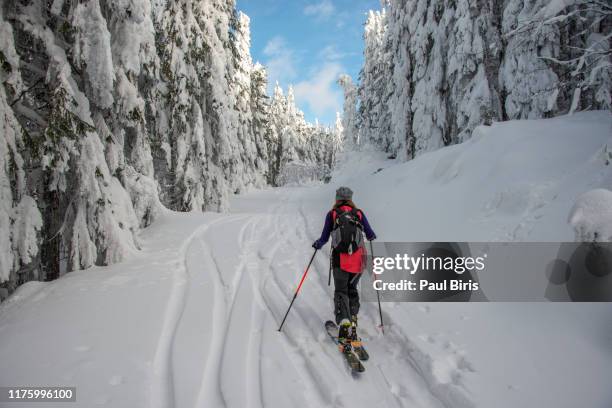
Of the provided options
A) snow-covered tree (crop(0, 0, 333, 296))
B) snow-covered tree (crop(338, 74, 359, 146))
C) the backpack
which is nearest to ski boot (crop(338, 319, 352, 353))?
the backpack

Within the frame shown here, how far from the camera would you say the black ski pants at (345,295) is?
4758 mm

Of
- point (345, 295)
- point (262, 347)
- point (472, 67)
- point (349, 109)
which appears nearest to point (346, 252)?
point (345, 295)

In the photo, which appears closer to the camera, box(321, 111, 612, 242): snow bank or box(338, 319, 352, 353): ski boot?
box(338, 319, 352, 353): ski boot

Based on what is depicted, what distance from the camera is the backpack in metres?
4.86

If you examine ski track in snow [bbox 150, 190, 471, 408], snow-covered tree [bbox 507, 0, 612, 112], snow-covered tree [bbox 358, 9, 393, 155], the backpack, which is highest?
snow-covered tree [bbox 358, 9, 393, 155]

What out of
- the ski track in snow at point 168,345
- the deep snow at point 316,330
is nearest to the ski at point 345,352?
the deep snow at point 316,330

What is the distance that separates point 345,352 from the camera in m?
4.27

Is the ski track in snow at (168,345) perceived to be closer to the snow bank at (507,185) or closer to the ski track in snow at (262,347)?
the ski track in snow at (262,347)

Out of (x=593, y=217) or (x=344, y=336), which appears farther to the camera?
(x=344, y=336)

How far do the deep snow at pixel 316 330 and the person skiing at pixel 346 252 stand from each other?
506 millimetres

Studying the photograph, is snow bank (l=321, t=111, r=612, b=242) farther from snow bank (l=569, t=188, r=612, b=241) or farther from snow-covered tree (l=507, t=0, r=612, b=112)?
snow bank (l=569, t=188, r=612, b=241)

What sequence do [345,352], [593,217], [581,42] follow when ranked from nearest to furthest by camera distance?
[593,217] → [345,352] → [581,42]

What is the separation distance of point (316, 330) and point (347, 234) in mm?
1493

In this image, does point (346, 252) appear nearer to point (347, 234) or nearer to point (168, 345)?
point (347, 234)
